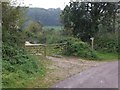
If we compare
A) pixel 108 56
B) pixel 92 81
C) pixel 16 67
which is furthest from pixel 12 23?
pixel 108 56

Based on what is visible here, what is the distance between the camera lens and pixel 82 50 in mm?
22188

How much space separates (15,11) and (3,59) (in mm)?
3401

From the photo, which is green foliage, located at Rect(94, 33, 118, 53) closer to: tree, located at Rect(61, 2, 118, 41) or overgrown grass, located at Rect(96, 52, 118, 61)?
overgrown grass, located at Rect(96, 52, 118, 61)

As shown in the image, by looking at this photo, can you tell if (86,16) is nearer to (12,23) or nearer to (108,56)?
(108,56)

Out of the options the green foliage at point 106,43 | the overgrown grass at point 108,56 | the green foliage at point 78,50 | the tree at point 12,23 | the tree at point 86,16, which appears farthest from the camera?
the tree at point 86,16

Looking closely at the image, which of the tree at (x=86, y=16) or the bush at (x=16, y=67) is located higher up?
the tree at (x=86, y=16)

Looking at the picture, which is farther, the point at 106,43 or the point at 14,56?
the point at 106,43

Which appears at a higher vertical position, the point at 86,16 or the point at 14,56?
the point at 86,16

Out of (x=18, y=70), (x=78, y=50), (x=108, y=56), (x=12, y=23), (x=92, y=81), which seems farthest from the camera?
(x=108, y=56)

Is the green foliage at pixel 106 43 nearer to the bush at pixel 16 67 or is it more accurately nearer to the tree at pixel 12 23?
the tree at pixel 12 23

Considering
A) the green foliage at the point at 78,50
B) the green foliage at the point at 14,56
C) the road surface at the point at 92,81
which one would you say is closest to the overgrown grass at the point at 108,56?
the green foliage at the point at 78,50

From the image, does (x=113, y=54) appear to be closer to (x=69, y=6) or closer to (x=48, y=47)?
(x=48, y=47)

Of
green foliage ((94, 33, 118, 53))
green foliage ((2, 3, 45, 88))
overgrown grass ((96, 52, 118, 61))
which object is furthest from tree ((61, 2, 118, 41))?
green foliage ((2, 3, 45, 88))

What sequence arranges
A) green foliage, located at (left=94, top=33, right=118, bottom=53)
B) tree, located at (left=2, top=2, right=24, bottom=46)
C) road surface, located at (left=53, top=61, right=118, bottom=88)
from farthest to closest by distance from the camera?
green foliage, located at (left=94, top=33, right=118, bottom=53) → tree, located at (left=2, top=2, right=24, bottom=46) → road surface, located at (left=53, top=61, right=118, bottom=88)
